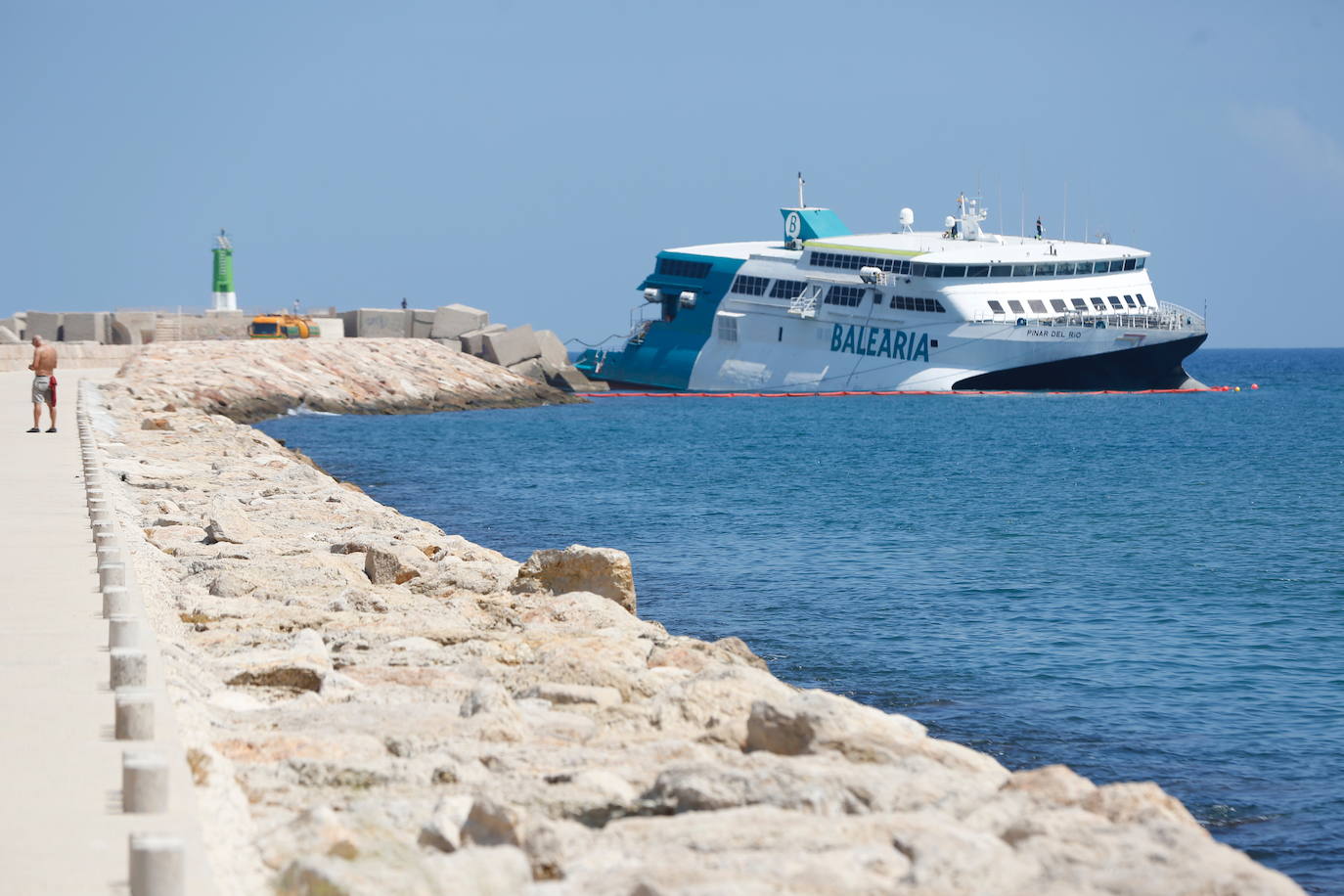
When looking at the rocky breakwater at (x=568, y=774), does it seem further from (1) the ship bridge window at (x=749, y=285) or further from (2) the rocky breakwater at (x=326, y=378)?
Result: (1) the ship bridge window at (x=749, y=285)

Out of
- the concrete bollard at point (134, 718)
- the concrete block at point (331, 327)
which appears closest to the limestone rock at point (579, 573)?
the concrete bollard at point (134, 718)

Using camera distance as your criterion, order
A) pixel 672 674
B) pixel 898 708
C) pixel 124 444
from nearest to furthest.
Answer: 1. pixel 672 674
2. pixel 898 708
3. pixel 124 444

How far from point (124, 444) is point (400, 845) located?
70.7ft

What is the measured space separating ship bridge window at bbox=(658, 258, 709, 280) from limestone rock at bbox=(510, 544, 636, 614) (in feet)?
177

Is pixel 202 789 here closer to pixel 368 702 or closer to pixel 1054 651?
pixel 368 702

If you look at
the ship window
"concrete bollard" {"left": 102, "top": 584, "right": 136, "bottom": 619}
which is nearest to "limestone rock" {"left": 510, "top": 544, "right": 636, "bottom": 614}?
"concrete bollard" {"left": 102, "top": 584, "right": 136, "bottom": 619}

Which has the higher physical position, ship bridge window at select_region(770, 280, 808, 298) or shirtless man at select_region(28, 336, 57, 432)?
ship bridge window at select_region(770, 280, 808, 298)

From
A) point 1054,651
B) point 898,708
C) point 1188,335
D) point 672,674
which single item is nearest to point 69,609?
point 672,674

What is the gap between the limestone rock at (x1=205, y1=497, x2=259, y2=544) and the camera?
13898 mm

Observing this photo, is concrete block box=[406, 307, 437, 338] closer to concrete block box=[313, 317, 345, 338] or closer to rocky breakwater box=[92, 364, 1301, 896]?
concrete block box=[313, 317, 345, 338]

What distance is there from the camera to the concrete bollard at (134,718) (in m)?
6.22

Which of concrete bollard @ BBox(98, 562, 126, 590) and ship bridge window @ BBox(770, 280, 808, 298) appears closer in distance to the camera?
concrete bollard @ BBox(98, 562, 126, 590)

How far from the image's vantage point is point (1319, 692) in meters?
12.7

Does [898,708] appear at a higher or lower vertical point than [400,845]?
lower
